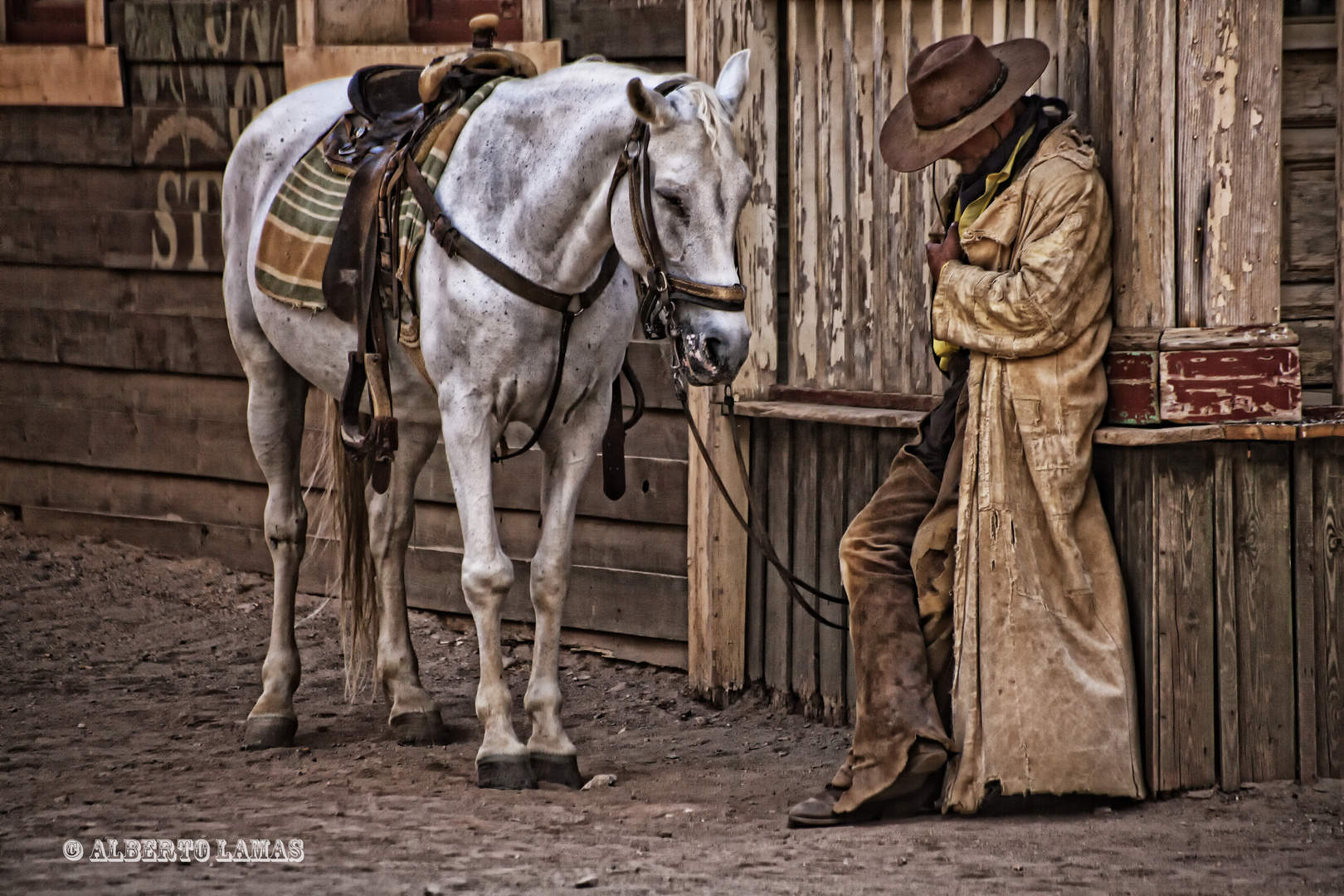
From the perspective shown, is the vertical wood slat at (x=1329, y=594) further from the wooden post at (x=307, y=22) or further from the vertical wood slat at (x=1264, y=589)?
the wooden post at (x=307, y=22)

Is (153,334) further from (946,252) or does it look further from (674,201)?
(946,252)

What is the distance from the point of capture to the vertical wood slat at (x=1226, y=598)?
4.16 meters

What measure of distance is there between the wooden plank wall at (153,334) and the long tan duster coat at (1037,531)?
2338 millimetres

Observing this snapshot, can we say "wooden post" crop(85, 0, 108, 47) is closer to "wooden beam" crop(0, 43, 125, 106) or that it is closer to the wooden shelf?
"wooden beam" crop(0, 43, 125, 106)

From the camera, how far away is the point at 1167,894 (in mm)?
3492

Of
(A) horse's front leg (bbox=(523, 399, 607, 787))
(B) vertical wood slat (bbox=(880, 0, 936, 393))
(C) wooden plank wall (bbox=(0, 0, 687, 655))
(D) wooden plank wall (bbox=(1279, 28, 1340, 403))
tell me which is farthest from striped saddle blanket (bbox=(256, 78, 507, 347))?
(D) wooden plank wall (bbox=(1279, 28, 1340, 403))

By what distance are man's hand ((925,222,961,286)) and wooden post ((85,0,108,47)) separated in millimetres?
4716

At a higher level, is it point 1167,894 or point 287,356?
point 287,356

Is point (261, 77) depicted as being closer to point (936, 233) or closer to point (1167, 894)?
point (936, 233)

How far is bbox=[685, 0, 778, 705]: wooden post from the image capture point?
17.1 feet

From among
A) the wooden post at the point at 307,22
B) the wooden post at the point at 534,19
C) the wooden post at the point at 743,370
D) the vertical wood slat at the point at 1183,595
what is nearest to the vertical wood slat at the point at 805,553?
the wooden post at the point at 743,370

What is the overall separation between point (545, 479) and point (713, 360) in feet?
3.37

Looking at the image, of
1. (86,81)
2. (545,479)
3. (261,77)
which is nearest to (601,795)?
(545,479)

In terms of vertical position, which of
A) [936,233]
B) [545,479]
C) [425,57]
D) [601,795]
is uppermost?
[425,57]
